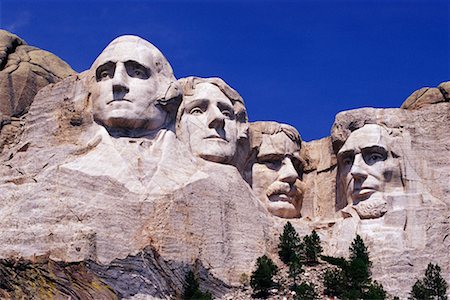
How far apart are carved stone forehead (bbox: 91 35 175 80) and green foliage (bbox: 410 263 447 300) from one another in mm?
5494

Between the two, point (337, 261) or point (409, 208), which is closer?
point (337, 261)

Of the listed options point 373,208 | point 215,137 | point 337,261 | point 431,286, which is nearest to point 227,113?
point 215,137

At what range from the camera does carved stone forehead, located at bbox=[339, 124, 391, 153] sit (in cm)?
3123

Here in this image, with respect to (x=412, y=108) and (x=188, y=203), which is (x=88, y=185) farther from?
(x=412, y=108)

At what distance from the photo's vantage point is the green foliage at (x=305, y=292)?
28.1 metres

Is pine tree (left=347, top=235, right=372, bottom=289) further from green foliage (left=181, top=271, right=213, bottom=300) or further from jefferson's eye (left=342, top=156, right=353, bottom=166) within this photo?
green foliage (left=181, top=271, right=213, bottom=300)

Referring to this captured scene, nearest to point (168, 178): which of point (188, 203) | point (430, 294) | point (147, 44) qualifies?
point (188, 203)

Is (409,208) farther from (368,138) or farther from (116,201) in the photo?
(116,201)

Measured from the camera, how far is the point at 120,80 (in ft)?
96.5

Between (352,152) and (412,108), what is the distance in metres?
1.79

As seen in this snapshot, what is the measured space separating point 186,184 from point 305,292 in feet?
8.84

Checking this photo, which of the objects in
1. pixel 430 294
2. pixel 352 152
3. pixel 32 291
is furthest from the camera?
pixel 352 152

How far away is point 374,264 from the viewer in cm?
2988

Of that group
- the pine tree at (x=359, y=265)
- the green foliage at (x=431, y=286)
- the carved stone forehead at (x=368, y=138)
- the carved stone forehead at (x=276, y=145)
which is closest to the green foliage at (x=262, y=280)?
the pine tree at (x=359, y=265)
